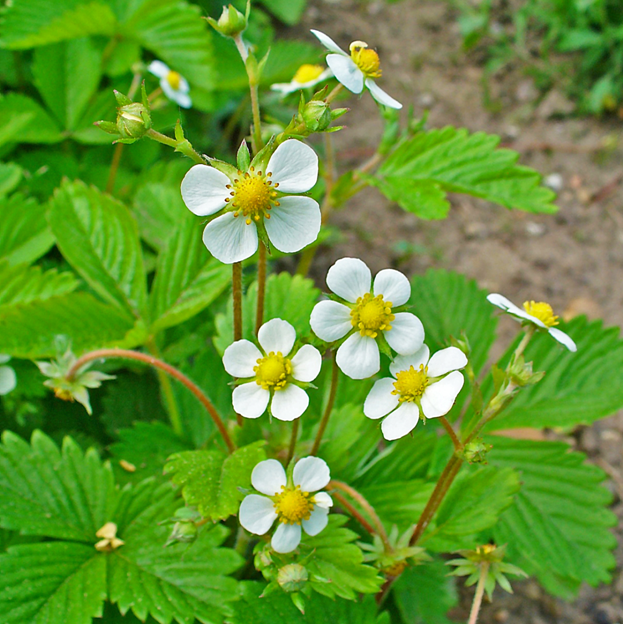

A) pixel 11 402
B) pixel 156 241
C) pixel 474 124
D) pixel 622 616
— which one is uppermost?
pixel 474 124

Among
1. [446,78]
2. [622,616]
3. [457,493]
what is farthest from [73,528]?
[446,78]

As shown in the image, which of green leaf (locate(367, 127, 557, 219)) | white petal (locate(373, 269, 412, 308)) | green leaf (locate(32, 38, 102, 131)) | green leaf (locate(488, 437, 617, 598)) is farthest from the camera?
green leaf (locate(32, 38, 102, 131))

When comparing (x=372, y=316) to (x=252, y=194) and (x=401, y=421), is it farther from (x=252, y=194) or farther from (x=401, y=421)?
(x=252, y=194)

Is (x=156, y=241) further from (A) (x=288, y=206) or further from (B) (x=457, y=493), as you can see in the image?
(B) (x=457, y=493)

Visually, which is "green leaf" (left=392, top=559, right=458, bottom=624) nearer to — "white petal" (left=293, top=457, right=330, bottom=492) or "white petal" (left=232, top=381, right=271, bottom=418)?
"white petal" (left=293, top=457, right=330, bottom=492)

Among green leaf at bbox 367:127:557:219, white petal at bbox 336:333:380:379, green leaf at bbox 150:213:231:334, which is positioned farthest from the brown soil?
white petal at bbox 336:333:380:379

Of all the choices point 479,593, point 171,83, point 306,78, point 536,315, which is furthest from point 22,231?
point 479,593
